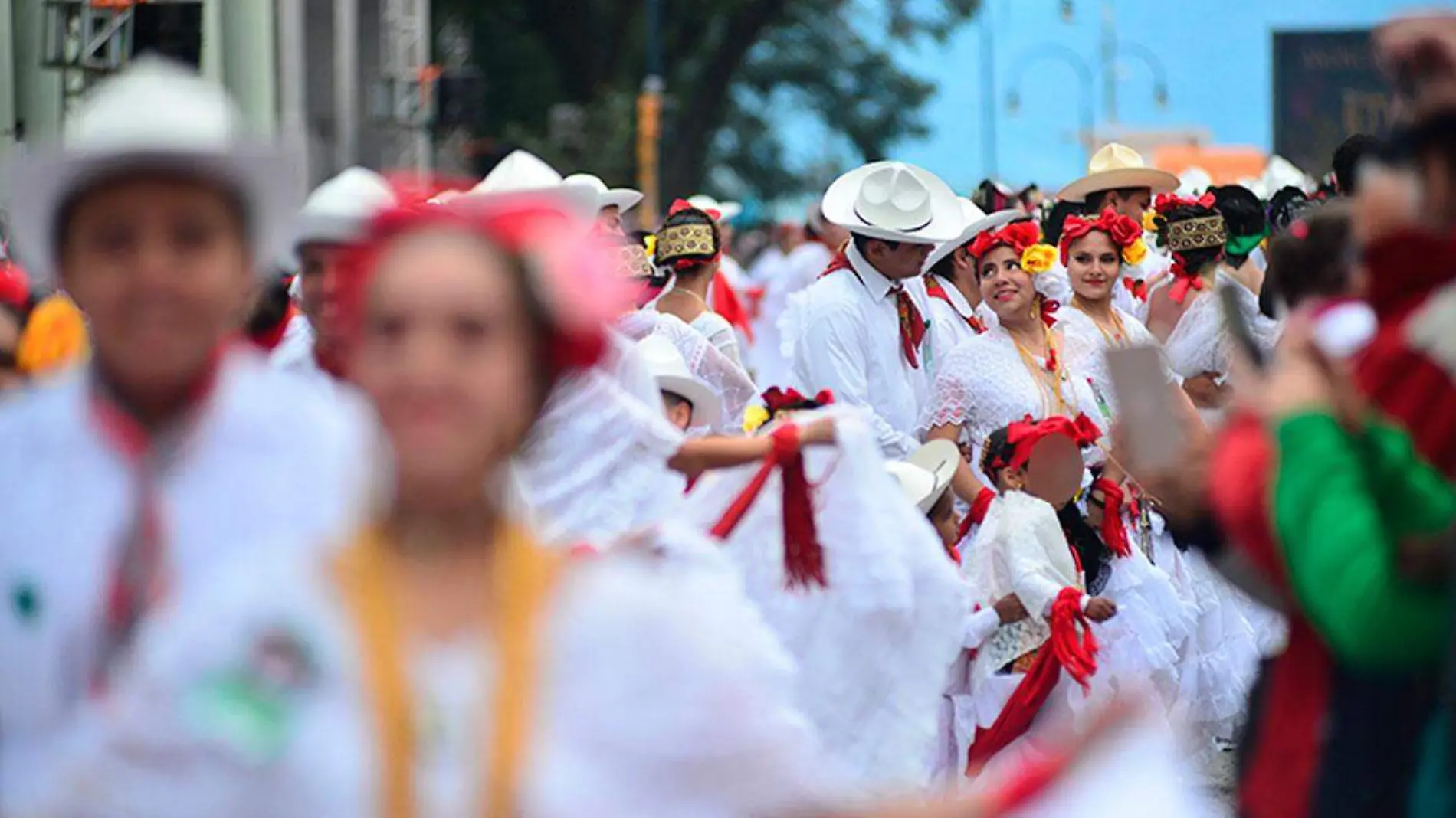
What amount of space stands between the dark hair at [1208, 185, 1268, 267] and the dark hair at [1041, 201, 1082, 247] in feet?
4.41

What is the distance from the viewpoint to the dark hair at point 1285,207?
13511mm

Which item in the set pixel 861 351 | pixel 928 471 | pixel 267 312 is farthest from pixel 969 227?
pixel 267 312

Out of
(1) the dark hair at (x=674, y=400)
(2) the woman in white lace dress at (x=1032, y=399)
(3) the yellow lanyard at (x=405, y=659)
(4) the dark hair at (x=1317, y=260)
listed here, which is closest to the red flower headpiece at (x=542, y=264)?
(3) the yellow lanyard at (x=405, y=659)

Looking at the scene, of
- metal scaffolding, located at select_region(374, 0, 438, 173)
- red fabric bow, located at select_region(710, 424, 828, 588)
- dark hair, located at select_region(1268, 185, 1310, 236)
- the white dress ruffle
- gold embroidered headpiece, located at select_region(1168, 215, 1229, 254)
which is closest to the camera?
red fabric bow, located at select_region(710, 424, 828, 588)

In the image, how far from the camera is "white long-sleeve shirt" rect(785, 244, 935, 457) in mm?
11125

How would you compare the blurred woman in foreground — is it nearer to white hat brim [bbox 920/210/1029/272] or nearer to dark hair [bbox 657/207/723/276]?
white hat brim [bbox 920/210/1029/272]

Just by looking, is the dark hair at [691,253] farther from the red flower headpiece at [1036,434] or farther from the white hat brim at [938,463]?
the white hat brim at [938,463]

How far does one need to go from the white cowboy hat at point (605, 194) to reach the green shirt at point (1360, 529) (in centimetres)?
583

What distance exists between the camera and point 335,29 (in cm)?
3903

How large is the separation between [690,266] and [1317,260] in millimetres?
7362

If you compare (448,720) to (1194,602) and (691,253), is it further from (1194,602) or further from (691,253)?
(691,253)

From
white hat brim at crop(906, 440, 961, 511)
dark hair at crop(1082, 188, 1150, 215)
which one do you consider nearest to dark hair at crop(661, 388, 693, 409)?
white hat brim at crop(906, 440, 961, 511)

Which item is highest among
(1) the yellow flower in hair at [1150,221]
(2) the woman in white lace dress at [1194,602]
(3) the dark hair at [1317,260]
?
(3) the dark hair at [1317,260]

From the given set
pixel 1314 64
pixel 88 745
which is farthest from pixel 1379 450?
pixel 1314 64
